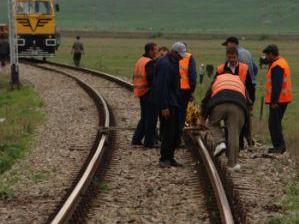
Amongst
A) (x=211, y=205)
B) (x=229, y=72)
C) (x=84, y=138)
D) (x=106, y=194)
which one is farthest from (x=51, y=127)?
(x=211, y=205)

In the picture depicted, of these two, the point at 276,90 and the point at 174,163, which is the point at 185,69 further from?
the point at 174,163

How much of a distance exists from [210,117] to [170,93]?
2.59 feet

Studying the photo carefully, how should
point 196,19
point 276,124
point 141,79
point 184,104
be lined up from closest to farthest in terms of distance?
point 184,104
point 276,124
point 141,79
point 196,19

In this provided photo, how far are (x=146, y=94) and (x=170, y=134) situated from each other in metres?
2.07

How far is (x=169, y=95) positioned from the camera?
39.7 feet

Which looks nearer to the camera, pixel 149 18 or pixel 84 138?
pixel 84 138

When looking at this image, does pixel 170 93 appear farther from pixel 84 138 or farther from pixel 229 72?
pixel 84 138

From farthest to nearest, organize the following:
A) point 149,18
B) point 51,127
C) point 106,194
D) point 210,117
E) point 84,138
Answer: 1. point 149,18
2. point 51,127
3. point 84,138
4. point 210,117
5. point 106,194

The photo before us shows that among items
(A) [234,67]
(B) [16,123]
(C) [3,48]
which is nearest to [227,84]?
(A) [234,67]

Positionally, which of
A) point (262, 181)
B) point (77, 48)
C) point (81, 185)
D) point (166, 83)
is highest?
point (166, 83)

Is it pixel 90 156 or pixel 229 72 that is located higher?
pixel 229 72

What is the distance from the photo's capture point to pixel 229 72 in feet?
41.5

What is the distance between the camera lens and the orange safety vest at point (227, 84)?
1159cm

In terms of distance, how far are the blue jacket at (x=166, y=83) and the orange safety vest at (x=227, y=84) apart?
0.69 m
